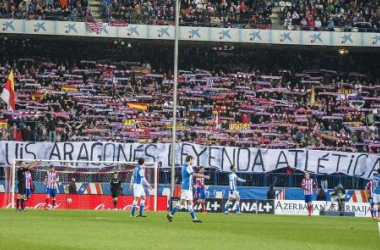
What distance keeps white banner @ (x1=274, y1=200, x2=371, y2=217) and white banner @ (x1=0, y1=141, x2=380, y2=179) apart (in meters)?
1.78

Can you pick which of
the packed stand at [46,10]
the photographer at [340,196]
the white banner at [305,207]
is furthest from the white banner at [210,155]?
the packed stand at [46,10]

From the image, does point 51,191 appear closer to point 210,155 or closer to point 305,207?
point 210,155

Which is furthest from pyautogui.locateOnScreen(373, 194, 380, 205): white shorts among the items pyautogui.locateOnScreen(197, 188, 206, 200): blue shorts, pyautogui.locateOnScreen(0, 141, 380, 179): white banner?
pyautogui.locateOnScreen(0, 141, 380, 179): white banner

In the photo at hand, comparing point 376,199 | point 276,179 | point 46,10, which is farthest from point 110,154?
point 376,199

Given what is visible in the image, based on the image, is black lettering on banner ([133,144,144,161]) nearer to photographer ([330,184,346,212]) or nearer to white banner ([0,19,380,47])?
photographer ([330,184,346,212])

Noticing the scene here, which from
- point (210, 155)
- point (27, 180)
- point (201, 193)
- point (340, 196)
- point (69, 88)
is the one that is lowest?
point (340, 196)

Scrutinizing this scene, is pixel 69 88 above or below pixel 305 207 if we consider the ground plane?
above

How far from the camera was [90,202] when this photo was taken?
163 ft

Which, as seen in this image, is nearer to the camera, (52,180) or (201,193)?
(52,180)

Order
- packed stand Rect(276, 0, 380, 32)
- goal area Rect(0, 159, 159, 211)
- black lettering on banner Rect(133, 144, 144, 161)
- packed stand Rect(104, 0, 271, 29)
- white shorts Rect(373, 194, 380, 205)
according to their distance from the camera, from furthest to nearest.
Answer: packed stand Rect(276, 0, 380, 32), packed stand Rect(104, 0, 271, 29), black lettering on banner Rect(133, 144, 144, 161), goal area Rect(0, 159, 159, 211), white shorts Rect(373, 194, 380, 205)

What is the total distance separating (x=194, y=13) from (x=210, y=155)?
14.6 metres

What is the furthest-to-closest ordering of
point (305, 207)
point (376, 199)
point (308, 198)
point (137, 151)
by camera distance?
point (305, 207), point (137, 151), point (308, 198), point (376, 199)

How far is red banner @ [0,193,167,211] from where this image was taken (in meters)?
49.2

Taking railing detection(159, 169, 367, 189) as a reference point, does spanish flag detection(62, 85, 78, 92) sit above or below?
above
